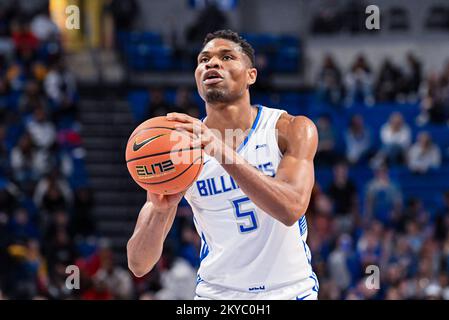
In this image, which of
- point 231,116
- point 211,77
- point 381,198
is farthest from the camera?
point 381,198

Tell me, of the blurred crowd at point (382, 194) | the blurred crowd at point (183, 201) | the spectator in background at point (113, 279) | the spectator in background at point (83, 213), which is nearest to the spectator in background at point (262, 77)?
the blurred crowd at point (183, 201)

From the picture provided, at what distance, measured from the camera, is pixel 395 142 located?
1602cm

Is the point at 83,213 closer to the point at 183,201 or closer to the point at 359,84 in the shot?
the point at 183,201

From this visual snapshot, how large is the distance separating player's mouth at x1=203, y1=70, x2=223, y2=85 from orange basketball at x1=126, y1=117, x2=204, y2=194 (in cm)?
53

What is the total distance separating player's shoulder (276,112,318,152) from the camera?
570 cm

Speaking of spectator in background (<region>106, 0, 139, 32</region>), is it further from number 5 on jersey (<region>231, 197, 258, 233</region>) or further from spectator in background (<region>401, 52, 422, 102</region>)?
number 5 on jersey (<region>231, 197, 258, 233</region>)

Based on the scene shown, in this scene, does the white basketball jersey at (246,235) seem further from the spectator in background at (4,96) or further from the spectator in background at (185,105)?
the spectator in background at (4,96)

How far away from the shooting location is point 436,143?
16.5m

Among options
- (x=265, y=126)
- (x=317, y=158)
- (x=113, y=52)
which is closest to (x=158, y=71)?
(x=113, y=52)

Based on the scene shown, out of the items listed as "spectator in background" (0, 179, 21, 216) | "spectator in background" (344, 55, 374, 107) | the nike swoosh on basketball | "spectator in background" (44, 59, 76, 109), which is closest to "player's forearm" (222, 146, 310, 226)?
the nike swoosh on basketball

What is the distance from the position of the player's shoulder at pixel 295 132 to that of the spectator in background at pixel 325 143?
1018 cm

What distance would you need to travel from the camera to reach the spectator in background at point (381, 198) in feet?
48.8

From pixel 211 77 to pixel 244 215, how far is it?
0.88 m

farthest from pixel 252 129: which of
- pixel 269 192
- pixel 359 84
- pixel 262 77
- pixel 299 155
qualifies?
pixel 359 84
